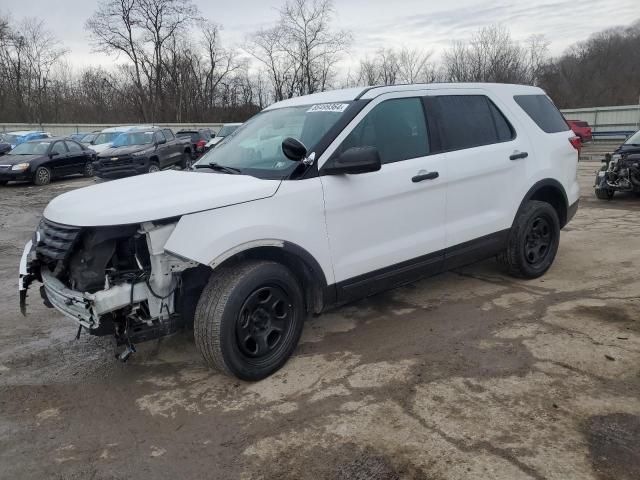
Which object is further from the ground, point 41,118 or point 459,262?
point 41,118

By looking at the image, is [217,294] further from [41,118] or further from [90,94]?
[90,94]

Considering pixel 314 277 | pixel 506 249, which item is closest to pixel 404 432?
pixel 314 277

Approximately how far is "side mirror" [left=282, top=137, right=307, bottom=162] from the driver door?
18 centimetres

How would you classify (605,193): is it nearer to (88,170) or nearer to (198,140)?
(88,170)

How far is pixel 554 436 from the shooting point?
2883 millimetres

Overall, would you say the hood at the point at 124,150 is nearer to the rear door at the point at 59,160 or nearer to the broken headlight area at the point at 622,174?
the rear door at the point at 59,160

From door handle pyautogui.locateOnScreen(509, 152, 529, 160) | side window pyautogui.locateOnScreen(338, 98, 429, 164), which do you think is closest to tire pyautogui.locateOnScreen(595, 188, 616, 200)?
door handle pyautogui.locateOnScreen(509, 152, 529, 160)

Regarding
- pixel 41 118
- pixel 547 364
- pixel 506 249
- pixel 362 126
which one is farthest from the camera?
pixel 41 118

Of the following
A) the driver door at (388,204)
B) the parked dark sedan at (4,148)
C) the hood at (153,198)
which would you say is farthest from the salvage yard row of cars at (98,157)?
the driver door at (388,204)

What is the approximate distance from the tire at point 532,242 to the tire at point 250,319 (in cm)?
252

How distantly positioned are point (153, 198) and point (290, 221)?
893 millimetres

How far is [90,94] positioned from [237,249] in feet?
179

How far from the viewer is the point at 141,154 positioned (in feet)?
54.7

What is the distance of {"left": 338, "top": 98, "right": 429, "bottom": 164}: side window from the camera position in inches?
159
